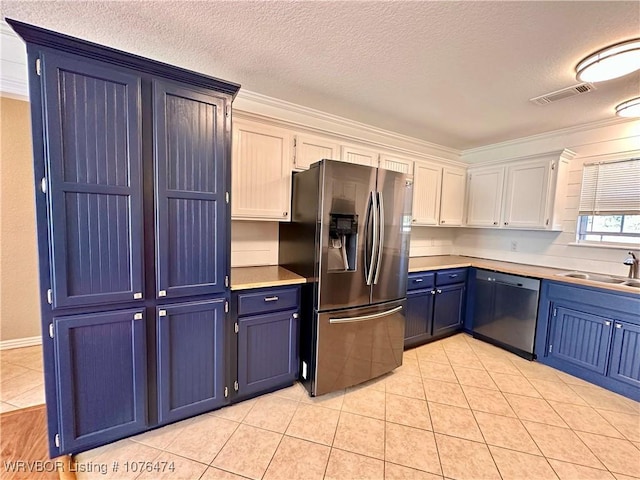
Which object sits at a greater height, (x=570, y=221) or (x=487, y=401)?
(x=570, y=221)

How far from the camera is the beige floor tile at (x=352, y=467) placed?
1.49 meters

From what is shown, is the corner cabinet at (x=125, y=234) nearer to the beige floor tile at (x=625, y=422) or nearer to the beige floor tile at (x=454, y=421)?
the beige floor tile at (x=454, y=421)

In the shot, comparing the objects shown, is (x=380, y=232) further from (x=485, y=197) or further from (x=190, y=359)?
(x=485, y=197)

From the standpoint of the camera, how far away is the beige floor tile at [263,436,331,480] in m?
1.49

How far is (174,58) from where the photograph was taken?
205 cm

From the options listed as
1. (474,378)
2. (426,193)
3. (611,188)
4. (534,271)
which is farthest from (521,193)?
(474,378)

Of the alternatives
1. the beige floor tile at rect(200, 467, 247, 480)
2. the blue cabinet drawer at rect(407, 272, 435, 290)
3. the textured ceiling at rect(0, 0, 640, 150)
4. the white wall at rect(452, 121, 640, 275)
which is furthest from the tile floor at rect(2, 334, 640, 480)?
the textured ceiling at rect(0, 0, 640, 150)

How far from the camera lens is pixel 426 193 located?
348cm

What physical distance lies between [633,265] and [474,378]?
1.87 metres

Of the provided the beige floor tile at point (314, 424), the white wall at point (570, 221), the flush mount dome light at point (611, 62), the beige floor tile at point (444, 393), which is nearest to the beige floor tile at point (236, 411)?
the beige floor tile at point (314, 424)

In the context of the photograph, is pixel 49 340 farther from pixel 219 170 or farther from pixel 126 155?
pixel 219 170

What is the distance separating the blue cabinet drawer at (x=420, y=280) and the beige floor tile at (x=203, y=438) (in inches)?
78.5

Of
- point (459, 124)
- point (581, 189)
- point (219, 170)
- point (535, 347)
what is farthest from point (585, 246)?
point (219, 170)

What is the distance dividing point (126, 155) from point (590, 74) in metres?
3.05
